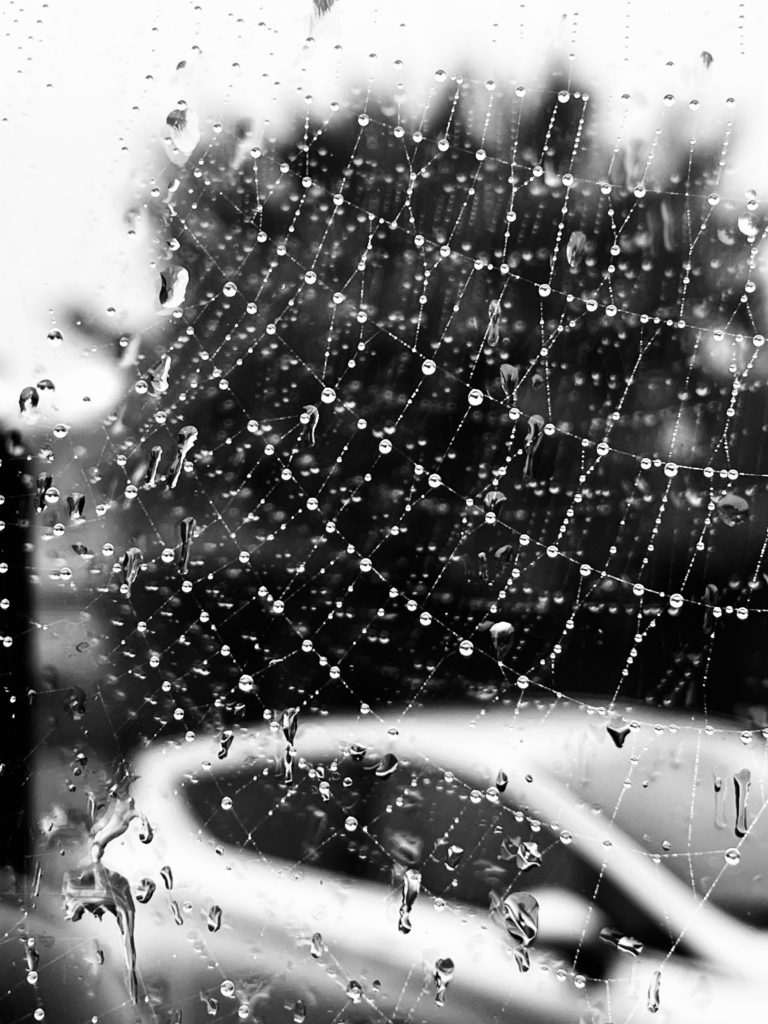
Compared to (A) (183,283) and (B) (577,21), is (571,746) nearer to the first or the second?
(A) (183,283)

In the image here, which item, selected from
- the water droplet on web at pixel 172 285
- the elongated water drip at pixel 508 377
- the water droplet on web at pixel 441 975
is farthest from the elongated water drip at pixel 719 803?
the water droplet on web at pixel 172 285

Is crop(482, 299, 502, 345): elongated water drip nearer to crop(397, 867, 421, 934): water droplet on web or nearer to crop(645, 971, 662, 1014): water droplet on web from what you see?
crop(397, 867, 421, 934): water droplet on web

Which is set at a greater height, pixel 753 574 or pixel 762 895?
pixel 753 574

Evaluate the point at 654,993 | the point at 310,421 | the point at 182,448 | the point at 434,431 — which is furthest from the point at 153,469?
the point at 654,993

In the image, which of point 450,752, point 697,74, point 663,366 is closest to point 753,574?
point 663,366

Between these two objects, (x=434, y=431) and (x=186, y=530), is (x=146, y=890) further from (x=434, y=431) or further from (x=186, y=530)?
(x=434, y=431)

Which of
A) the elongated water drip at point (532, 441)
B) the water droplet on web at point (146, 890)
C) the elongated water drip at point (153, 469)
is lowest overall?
the water droplet on web at point (146, 890)

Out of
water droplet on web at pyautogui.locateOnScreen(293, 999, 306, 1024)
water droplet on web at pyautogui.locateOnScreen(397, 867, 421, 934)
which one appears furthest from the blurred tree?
water droplet on web at pyautogui.locateOnScreen(293, 999, 306, 1024)

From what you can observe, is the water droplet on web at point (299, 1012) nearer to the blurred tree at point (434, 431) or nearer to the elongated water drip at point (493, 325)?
the blurred tree at point (434, 431)
